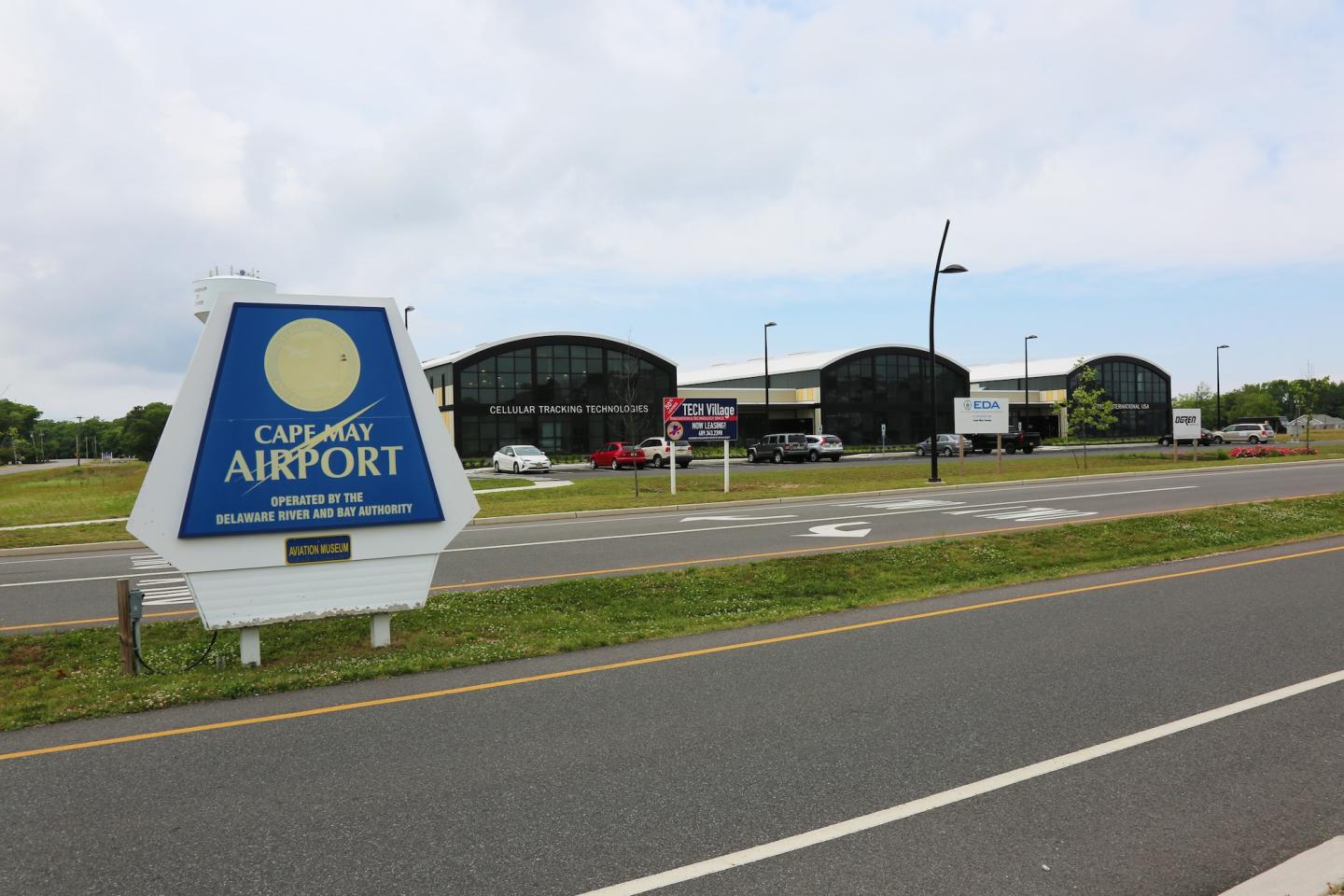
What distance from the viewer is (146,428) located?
104m

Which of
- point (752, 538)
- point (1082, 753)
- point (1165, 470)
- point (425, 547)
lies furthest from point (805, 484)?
point (1082, 753)

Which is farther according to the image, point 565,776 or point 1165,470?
point 1165,470

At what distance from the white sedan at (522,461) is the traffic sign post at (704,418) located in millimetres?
13953

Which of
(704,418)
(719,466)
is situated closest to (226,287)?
(704,418)

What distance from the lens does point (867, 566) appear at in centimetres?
1171

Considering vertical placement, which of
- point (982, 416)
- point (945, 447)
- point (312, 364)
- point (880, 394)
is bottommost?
point (945, 447)

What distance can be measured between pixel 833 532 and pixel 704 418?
565 inches

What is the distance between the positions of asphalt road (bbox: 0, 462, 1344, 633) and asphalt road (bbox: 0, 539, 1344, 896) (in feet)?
17.4

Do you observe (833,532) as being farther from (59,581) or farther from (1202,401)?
(1202,401)

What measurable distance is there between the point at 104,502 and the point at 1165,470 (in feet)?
127

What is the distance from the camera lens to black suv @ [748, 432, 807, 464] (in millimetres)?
49625

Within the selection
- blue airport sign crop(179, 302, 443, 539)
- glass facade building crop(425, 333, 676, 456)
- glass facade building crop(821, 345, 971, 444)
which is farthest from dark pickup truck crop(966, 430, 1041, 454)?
blue airport sign crop(179, 302, 443, 539)

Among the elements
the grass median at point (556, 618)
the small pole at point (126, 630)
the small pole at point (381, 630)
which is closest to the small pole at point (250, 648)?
the grass median at point (556, 618)

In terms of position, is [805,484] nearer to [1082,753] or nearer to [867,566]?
[867,566]
